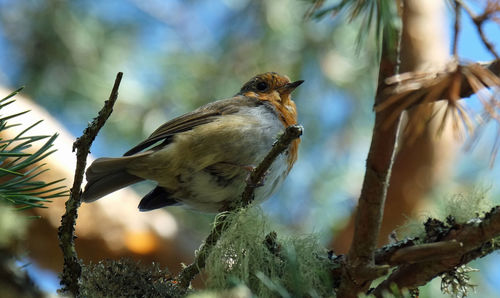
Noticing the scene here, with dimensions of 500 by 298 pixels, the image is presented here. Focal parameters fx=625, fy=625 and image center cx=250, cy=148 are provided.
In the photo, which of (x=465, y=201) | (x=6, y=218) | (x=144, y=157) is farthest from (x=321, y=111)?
(x=6, y=218)

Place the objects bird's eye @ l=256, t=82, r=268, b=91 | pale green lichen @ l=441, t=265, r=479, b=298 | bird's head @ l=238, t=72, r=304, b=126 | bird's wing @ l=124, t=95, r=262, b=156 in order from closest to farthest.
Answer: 1. pale green lichen @ l=441, t=265, r=479, b=298
2. bird's wing @ l=124, t=95, r=262, b=156
3. bird's head @ l=238, t=72, r=304, b=126
4. bird's eye @ l=256, t=82, r=268, b=91

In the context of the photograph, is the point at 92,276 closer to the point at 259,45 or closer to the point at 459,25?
the point at 459,25

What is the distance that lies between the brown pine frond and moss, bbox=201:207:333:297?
589 millimetres

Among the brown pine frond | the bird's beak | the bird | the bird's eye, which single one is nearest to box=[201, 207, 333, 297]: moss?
the brown pine frond

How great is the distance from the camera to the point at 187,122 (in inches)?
132

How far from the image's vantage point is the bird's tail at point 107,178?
3109 mm

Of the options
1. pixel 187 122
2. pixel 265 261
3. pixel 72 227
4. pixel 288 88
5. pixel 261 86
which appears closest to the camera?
pixel 72 227

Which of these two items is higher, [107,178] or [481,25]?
[107,178]

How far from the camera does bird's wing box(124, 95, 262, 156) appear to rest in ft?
10.7

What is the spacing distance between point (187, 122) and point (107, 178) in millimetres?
514

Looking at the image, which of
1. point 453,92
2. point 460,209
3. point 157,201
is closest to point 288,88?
point 157,201

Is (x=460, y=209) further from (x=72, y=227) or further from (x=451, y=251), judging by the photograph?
(x=72, y=227)

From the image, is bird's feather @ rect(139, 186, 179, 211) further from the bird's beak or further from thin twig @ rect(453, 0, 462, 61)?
thin twig @ rect(453, 0, 462, 61)

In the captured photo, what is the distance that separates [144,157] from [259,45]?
264cm
